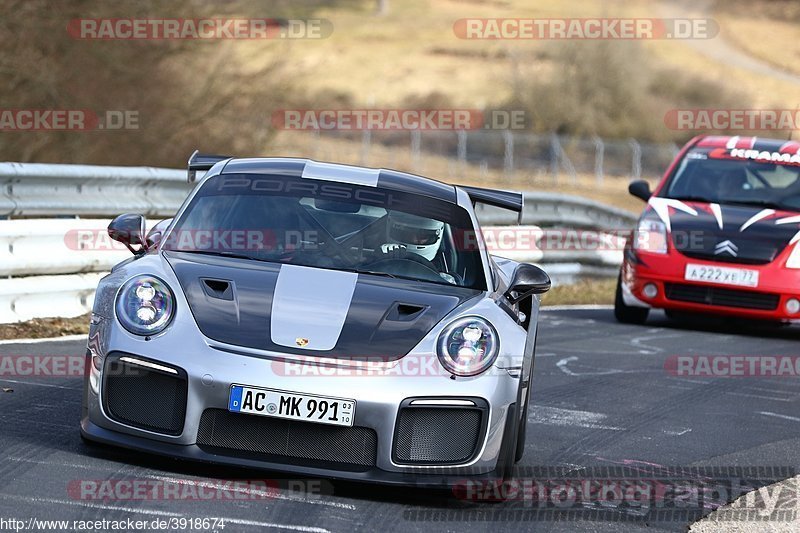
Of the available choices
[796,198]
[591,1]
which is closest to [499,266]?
[796,198]

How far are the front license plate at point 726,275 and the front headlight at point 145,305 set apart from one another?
7.83 m

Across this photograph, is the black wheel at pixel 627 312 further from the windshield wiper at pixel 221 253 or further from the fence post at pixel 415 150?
the fence post at pixel 415 150

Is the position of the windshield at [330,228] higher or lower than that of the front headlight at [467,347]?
higher

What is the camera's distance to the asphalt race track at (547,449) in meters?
5.16

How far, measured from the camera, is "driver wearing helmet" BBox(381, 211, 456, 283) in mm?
6605

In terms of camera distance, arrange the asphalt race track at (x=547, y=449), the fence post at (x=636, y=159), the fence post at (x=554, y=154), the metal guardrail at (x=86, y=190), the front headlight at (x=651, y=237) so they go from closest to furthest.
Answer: the asphalt race track at (x=547, y=449), the metal guardrail at (x=86, y=190), the front headlight at (x=651, y=237), the fence post at (x=636, y=159), the fence post at (x=554, y=154)

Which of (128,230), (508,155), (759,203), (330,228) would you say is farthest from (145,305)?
(508,155)

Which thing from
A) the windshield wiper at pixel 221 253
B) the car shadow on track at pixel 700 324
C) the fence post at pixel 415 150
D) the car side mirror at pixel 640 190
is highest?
the fence post at pixel 415 150

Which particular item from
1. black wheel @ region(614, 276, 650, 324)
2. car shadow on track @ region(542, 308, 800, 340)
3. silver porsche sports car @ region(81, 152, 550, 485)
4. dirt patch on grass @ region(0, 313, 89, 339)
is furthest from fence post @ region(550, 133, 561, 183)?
silver porsche sports car @ region(81, 152, 550, 485)

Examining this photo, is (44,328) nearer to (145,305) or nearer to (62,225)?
(62,225)

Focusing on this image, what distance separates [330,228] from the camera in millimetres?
6633

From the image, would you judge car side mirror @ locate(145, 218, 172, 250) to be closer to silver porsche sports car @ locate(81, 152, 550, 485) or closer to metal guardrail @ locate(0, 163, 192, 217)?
silver porsche sports car @ locate(81, 152, 550, 485)

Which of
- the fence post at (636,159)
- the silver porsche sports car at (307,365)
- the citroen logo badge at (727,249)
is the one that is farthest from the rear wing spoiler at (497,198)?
the fence post at (636,159)

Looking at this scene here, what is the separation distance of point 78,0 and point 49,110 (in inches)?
59.7
